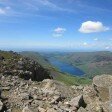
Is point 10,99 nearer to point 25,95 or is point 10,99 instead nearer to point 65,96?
point 25,95

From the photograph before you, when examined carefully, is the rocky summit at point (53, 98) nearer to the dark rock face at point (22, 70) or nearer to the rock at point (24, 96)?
the rock at point (24, 96)

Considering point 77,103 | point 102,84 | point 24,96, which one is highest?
point 102,84

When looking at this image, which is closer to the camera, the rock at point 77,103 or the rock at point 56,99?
the rock at point 77,103

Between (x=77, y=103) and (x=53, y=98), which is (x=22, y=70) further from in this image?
(x=77, y=103)

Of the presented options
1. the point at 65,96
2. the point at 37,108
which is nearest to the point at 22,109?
the point at 37,108

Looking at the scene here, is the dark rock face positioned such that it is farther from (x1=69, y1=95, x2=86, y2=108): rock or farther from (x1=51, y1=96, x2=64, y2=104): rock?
(x1=69, y1=95, x2=86, y2=108): rock

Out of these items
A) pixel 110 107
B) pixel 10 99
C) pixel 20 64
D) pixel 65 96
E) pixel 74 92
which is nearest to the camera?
A: pixel 110 107

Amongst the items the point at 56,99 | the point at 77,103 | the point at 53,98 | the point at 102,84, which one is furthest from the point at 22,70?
the point at 77,103

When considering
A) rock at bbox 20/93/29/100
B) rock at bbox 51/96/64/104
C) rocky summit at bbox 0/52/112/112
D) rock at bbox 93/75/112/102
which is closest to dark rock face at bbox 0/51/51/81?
rocky summit at bbox 0/52/112/112

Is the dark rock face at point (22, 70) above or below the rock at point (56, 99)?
below

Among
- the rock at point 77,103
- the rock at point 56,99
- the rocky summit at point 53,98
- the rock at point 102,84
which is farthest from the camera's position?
the rock at point 102,84

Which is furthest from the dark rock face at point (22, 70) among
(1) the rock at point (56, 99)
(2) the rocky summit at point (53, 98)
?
(1) the rock at point (56, 99)

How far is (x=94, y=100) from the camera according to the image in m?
25.0

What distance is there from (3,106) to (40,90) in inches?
269
